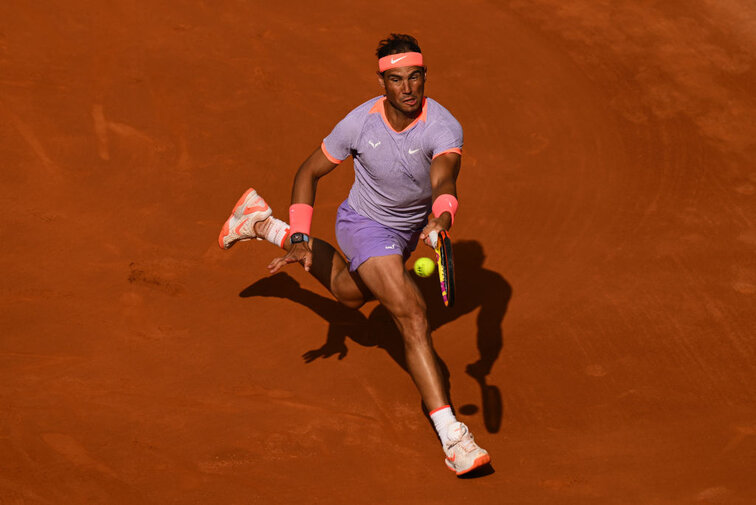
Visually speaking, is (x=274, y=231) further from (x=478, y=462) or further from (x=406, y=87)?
(x=478, y=462)

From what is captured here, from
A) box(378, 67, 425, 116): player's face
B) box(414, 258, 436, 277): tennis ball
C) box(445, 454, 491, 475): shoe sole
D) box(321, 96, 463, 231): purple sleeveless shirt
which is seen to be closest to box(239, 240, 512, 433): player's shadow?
box(445, 454, 491, 475): shoe sole

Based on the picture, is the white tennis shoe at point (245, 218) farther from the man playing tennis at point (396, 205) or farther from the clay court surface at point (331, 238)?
the clay court surface at point (331, 238)

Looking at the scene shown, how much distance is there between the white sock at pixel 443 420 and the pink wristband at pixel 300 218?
1.56 meters

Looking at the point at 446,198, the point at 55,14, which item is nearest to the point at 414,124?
the point at 446,198

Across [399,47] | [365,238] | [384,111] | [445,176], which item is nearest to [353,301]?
[365,238]

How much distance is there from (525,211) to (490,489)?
355cm

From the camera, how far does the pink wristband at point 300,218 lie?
720 cm

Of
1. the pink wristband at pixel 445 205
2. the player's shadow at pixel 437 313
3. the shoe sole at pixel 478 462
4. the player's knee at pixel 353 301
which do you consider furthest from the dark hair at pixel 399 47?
the shoe sole at pixel 478 462

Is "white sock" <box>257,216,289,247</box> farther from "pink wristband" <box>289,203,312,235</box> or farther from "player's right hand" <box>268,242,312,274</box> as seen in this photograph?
"player's right hand" <box>268,242,312,274</box>

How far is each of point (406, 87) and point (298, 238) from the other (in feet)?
4.13

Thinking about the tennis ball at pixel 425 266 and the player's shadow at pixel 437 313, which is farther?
the player's shadow at pixel 437 313

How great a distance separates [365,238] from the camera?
7.20 meters

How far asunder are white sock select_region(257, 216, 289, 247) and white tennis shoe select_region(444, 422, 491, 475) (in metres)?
2.17

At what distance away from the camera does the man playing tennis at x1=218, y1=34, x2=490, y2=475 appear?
6633 mm
